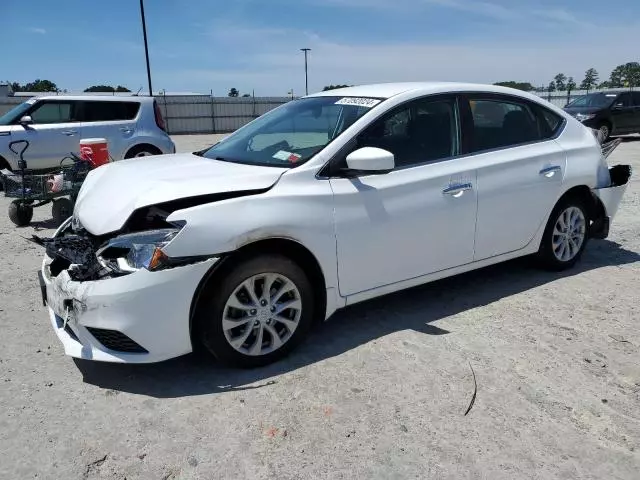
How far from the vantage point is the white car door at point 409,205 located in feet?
11.2

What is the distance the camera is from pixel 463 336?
363 centimetres

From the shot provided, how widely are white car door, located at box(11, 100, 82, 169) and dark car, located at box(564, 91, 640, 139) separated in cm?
1478

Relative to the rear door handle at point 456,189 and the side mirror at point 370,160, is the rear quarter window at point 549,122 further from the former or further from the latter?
the side mirror at point 370,160

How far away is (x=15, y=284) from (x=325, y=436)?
11.6ft

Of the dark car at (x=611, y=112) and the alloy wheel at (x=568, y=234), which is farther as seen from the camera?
the dark car at (x=611, y=112)

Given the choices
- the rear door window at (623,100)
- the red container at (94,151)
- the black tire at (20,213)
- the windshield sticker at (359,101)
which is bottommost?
the black tire at (20,213)

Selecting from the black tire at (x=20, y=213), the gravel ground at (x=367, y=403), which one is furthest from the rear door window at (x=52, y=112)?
the gravel ground at (x=367, y=403)

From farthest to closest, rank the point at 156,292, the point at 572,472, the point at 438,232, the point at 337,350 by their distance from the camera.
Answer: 1. the point at 438,232
2. the point at 337,350
3. the point at 156,292
4. the point at 572,472

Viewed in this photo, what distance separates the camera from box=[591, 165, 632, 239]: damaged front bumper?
16.0ft

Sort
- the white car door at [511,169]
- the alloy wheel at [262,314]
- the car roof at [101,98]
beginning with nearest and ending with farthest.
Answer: the alloy wheel at [262,314] → the white car door at [511,169] → the car roof at [101,98]

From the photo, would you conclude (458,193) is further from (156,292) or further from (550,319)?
(156,292)

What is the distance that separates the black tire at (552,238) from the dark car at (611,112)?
46.5ft

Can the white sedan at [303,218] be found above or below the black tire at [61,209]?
above

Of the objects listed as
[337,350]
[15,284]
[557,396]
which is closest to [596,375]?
[557,396]
